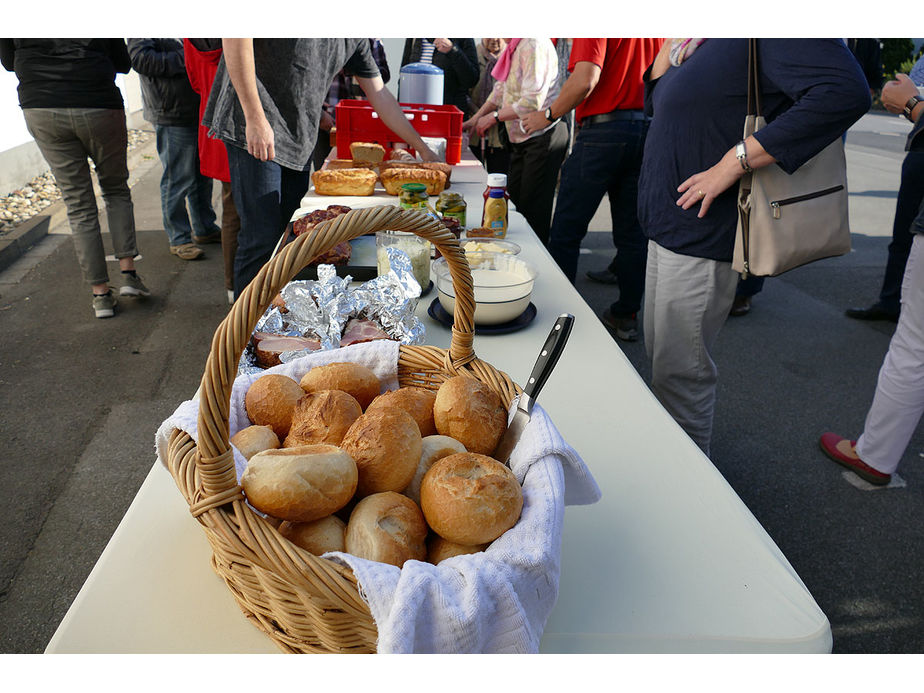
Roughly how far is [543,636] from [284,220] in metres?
2.44

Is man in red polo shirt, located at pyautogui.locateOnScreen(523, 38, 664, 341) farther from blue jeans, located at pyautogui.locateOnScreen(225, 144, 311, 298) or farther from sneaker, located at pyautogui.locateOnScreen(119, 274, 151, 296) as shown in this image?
sneaker, located at pyautogui.locateOnScreen(119, 274, 151, 296)

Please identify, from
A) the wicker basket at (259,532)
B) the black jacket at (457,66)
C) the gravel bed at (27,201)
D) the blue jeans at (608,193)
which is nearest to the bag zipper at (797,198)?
the wicker basket at (259,532)

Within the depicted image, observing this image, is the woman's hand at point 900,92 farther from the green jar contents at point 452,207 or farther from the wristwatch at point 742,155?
the green jar contents at point 452,207

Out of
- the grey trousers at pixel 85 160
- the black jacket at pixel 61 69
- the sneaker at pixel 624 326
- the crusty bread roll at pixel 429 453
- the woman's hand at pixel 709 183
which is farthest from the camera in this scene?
the sneaker at pixel 624 326

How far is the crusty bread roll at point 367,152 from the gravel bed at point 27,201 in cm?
330

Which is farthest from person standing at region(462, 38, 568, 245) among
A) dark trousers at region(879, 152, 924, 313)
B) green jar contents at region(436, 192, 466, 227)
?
dark trousers at region(879, 152, 924, 313)

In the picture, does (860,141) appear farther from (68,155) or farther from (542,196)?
(68,155)

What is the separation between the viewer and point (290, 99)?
7.57 ft

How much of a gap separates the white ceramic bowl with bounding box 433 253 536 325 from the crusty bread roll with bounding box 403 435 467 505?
55 centimetres

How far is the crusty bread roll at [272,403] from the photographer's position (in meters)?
0.86

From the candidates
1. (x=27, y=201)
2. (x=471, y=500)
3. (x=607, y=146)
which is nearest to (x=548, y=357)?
(x=471, y=500)

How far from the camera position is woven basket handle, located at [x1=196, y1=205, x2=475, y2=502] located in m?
0.60

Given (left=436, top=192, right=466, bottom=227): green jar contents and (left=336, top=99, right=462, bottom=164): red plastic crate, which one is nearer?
(left=436, top=192, right=466, bottom=227): green jar contents
